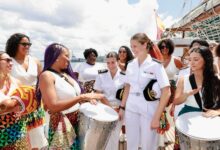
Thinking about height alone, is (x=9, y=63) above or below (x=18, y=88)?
above

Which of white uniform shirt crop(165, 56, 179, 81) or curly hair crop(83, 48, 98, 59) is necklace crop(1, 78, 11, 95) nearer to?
white uniform shirt crop(165, 56, 179, 81)

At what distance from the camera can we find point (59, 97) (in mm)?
2260

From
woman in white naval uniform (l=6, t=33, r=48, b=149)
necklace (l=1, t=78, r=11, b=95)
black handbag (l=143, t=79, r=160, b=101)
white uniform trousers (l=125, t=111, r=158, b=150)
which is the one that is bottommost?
white uniform trousers (l=125, t=111, r=158, b=150)

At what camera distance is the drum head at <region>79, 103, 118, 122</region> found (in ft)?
7.66

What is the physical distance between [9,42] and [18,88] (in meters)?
1.44

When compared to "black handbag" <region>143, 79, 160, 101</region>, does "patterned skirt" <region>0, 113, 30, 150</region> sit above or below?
below

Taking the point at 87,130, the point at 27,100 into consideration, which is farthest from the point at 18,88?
the point at 87,130

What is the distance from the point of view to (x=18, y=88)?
2.16m

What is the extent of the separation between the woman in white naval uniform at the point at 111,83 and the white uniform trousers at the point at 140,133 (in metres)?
0.52

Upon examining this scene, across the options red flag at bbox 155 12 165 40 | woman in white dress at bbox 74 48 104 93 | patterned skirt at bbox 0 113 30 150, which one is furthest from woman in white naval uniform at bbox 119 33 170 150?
red flag at bbox 155 12 165 40

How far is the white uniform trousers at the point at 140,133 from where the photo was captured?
114 inches

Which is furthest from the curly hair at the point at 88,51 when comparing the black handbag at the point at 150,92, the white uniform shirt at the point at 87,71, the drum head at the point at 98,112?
the drum head at the point at 98,112

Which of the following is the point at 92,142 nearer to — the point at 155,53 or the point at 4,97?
the point at 4,97

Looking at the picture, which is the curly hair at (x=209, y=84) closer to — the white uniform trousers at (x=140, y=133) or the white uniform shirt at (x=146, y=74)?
the white uniform shirt at (x=146, y=74)
